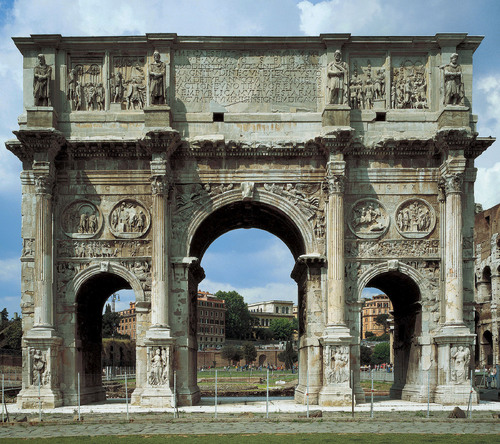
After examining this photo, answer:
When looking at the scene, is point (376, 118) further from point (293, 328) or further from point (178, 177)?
point (293, 328)

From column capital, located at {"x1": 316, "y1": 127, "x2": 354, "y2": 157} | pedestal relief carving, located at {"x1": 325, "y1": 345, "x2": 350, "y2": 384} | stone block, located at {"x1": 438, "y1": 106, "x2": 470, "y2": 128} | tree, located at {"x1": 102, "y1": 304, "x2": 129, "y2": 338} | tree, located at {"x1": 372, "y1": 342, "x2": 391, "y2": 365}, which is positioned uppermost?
stone block, located at {"x1": 438, "y1": 106, "x2": 470, "y2": 128}

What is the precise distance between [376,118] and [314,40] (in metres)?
3.07

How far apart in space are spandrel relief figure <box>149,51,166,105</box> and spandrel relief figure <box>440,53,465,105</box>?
27.8ft

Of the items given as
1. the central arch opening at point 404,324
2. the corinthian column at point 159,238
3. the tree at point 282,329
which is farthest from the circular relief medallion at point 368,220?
the tree at point 282,329

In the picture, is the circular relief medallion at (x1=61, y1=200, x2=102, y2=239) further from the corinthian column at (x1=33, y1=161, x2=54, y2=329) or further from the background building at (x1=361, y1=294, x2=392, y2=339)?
the background building at (x1=361, y1=294, x2=392, y2=339)

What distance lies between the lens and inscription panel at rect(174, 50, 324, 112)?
23078 millimetres

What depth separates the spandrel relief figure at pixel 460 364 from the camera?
21.0 meters

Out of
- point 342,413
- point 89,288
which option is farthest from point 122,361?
point 342,413

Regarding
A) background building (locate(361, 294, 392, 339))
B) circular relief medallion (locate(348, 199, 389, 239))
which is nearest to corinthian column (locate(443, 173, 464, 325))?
circular relief medallion (locate(348, 199, 389, 239))

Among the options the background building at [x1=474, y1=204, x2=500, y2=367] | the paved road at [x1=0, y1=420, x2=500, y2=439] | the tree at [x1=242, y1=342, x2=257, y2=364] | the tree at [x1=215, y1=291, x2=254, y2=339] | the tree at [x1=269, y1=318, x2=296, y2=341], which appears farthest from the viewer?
the tree at [x1=269, y1=318, x2=296, y2=341]

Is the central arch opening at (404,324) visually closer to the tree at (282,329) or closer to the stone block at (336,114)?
the stone block at (336,114)

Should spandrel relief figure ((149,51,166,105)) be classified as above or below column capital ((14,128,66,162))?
above

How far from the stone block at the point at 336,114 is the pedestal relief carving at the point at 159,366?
26.8 ft

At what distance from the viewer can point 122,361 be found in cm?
7175
